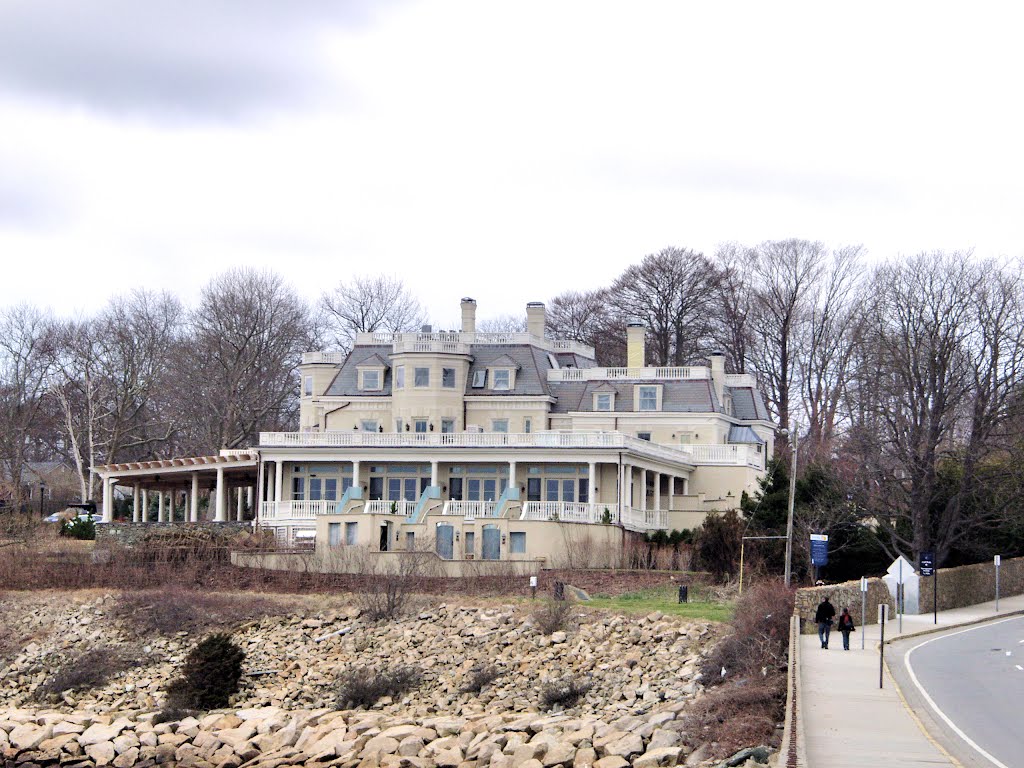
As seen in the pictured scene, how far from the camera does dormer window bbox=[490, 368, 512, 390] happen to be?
68750mm

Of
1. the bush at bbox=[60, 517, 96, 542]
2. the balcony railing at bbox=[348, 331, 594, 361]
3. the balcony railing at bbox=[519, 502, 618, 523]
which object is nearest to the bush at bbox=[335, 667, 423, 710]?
the balcony railing at bbox=[519, 502, 618, 523]

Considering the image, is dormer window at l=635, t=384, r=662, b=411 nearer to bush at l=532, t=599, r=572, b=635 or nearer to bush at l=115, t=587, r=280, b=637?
bush at l=115, t=587, r=280, b=637

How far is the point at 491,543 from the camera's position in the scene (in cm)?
5703

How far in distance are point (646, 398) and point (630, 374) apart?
1394 millimetres

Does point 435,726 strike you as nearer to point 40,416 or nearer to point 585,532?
point 585,532

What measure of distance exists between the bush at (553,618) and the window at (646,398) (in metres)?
23.5

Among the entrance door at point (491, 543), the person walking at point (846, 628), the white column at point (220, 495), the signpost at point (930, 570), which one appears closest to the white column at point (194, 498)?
the white column at point (220, 495)

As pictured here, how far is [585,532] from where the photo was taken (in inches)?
2238

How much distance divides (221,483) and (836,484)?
2411cm

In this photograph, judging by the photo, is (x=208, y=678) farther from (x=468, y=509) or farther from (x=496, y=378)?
(x=496, y=378)

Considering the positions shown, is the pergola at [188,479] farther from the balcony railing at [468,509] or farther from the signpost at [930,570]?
the signpost at [930,570]

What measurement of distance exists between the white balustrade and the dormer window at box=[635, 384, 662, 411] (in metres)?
12.9

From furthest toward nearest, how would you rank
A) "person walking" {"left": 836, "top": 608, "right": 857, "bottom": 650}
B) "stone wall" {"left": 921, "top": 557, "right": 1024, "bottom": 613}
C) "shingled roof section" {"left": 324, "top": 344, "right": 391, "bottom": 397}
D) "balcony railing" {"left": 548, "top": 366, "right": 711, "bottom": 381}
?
1. "shingled roof section" {"left": 324, "top": 344, "right": 391, "bottom": 397}
2. "balcony railing" {"left": 548, "top": 366, "right": 711, "bottom": 381}
3. "stone wall" {"left": 921, "top": 557, "right": 1024, "bottom": 613}
4. "person walking" {"left": 836, "top": 608, "right": 857, "bottom": 650}

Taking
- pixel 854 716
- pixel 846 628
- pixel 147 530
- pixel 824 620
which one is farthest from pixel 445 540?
pixel 854 716
